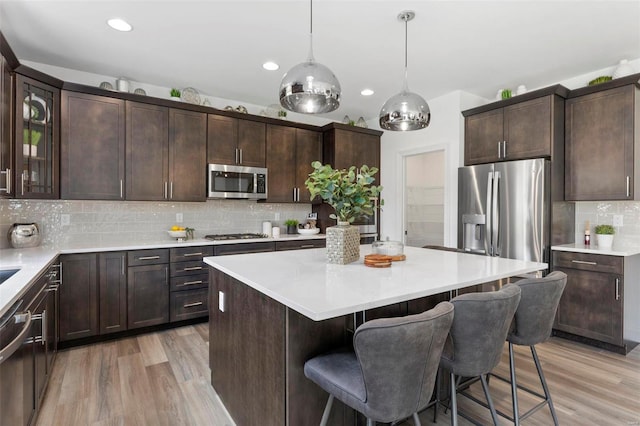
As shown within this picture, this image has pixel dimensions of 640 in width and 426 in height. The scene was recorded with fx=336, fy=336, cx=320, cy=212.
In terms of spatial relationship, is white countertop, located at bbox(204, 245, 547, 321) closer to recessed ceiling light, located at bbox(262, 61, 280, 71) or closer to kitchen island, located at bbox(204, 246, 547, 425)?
kitchen island, located at bbox(204, 246, 547, 425)

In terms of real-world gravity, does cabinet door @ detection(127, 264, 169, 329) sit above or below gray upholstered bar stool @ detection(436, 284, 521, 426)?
below

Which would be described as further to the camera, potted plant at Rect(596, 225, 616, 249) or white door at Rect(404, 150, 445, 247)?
white door at Rect(404, 150, 445, 247)

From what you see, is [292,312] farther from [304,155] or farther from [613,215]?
[613,215]

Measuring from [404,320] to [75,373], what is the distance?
9.34 ft

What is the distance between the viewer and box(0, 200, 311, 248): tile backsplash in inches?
135

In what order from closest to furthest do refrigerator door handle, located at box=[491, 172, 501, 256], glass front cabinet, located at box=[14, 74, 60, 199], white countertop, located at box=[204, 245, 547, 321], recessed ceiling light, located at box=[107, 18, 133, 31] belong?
white countertop, located at box=[204, 245, 547, 321], recessed ceiling light, located at box=[107, 18, 133, 31], glass front cabinet, located at box=[14, 74, 60, 199], refrigerator door handle, located at box=[491, 172, 501, 256]

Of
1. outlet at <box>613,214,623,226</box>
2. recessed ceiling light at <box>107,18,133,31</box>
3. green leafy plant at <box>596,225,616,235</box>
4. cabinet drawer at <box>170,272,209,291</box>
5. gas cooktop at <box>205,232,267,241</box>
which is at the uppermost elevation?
recessed ceiling light at <box>107,18,133,31</box>

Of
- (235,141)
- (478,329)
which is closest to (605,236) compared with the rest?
(478,329)

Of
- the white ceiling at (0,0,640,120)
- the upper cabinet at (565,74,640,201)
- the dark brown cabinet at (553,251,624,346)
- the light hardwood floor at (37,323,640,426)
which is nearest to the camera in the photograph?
the light hardwood floor at (37,323,640,426)

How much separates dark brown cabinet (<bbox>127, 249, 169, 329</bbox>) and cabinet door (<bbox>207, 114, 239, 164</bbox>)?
133 cm

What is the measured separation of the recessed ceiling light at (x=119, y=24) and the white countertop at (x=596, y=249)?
4447mm

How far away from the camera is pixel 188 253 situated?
3697 millimetres

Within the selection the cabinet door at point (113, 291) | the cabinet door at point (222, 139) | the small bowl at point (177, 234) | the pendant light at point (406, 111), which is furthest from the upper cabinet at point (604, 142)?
the cabinet door at point (113, 291)

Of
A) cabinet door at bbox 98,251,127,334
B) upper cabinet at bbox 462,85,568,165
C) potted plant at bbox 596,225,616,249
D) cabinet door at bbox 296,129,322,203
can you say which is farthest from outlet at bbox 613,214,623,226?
cabinet door at bbox 98,251,127,334
